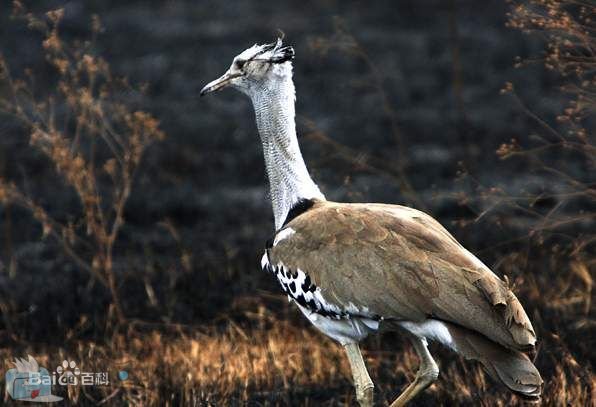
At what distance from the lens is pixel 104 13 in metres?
12.6

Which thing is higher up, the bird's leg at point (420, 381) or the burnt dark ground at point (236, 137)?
the bird's leg at point (420, 381)

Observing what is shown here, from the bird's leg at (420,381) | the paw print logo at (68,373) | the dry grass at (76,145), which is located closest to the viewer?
the bird's leg at (420,381)

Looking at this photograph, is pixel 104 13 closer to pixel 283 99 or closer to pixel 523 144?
pixel 523 144

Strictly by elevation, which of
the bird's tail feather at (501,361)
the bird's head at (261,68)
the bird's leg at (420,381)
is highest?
the bird's head at (261,68)

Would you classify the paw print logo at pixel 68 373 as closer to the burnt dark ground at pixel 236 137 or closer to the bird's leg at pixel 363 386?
the burnt dark ground at pixel 236 137

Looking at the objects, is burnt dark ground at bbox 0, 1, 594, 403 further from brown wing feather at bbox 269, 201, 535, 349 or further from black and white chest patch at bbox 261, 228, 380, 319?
brown wing feather at bbox 269, 201, 535, 349

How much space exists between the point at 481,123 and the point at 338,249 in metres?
5.66

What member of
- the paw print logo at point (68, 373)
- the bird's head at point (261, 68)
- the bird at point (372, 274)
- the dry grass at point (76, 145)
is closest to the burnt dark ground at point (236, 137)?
→ the dry grass at point (76, 145)

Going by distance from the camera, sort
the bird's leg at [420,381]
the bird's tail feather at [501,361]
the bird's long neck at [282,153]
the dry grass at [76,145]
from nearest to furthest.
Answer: the bird's tail feather at [501,361]
the bird's leg at [420,381]
the bird's long neck at [282,153]
the dry grass at [76,145]

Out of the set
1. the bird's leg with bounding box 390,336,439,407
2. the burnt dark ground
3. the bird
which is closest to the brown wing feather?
the bird

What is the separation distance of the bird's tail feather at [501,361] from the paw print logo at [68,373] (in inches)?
65.6

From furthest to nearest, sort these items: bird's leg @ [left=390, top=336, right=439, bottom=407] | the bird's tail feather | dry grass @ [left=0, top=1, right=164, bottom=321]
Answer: dry grass @ [left=0, top=1, right=164, bottom=321], bird's leg @ [left=390, top=336, right=439, bottom=407], the bird's tail feather

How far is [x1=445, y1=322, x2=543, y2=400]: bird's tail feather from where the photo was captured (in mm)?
3768

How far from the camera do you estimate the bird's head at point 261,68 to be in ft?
15.2
